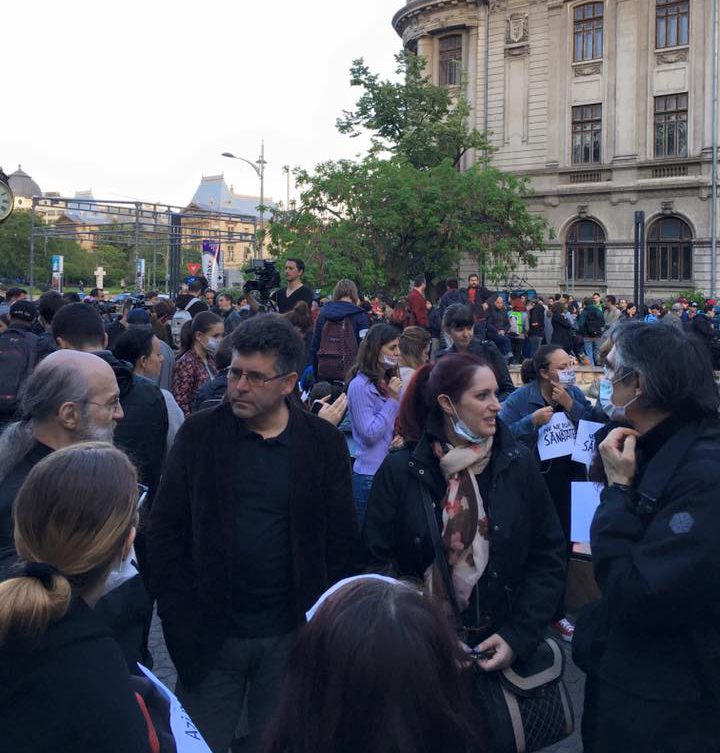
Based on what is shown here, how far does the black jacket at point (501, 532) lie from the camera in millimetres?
3096

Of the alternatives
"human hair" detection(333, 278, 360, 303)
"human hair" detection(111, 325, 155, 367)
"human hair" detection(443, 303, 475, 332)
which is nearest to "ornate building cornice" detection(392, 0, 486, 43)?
"human hair" detection(333, 278, 360, 303)

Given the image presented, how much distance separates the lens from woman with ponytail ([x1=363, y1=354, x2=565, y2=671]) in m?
3.09

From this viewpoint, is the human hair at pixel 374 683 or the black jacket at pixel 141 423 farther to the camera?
the black jacket at pixel 141 423

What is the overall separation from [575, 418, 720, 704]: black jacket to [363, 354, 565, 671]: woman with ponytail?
1.70 feet

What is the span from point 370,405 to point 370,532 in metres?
2.47

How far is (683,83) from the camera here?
116ft

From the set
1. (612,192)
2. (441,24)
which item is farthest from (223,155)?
(612,192)

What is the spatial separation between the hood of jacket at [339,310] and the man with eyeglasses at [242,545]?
17.0 ft

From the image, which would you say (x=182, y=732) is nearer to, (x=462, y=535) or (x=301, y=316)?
(x=462, y=535)

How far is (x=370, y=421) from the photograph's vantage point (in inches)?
223

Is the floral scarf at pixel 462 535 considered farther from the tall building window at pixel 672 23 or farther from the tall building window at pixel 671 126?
the tall building window at pixel 672 23

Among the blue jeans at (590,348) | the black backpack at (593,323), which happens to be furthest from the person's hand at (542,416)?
the black backpack at (593,323)

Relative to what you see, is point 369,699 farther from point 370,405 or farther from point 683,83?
point 683,83

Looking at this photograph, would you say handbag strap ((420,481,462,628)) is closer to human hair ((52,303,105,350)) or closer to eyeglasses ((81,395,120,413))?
eyeglasses ((81,395,120,413))
